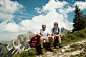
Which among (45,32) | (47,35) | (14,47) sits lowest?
(14,47)

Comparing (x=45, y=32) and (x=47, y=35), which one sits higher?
(x=45, y=32)

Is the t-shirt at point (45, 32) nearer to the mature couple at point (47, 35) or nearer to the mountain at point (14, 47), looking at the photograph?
the mature couple at point (47, 35)

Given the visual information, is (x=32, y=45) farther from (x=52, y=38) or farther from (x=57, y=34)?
(x=57, y=34)

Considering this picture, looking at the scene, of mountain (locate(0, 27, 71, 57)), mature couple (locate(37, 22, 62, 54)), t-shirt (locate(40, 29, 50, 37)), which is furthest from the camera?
mountain (locate(0, 27, 71, 57))

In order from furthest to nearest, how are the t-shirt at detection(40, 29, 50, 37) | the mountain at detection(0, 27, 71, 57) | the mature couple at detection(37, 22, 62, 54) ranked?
1. the mountain at detection(0, 27, 71, 57)
2. the t-shirt at detection(40, 29, 50, 37)
3. the mature couple at detection(37, 22, 62, 54)

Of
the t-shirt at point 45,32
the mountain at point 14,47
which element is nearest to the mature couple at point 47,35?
the t-shirt at point 45,32

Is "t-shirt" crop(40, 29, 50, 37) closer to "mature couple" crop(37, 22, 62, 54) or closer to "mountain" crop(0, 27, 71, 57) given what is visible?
→ "mature couple" crop(37, 22, 62, 54)

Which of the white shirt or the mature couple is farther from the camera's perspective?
the white shirt

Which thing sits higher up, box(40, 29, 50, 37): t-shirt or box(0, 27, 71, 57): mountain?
box(40, 29, 50, 37): t-shirt

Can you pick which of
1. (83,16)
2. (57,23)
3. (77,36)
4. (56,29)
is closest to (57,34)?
(56,29)

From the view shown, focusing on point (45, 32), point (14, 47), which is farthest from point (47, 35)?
point (14, 47)

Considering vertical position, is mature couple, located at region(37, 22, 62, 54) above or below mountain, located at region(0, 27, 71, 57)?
above

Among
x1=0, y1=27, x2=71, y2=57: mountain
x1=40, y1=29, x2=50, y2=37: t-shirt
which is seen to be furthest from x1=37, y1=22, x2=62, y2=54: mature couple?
x1=0, y1=27, x2=71, y2=57: mountain

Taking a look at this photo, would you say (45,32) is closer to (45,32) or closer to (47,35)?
(45,32)
